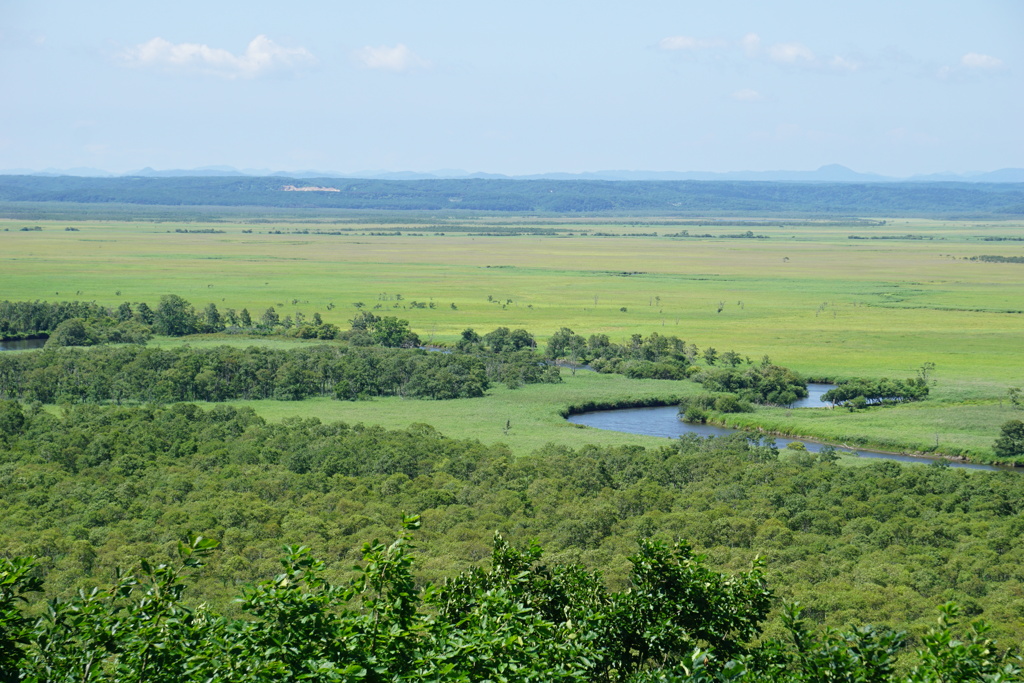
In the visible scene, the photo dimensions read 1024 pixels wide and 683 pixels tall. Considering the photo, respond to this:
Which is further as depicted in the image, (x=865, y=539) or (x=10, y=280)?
(x=10, y=280)

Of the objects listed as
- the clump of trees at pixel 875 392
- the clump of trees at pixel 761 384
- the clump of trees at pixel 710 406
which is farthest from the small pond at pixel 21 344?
the clump of trees at pixel 875 392

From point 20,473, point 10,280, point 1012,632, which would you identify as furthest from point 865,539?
point 10,280

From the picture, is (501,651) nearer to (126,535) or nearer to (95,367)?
(126,535)

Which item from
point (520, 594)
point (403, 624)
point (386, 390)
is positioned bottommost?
point (386, 390)

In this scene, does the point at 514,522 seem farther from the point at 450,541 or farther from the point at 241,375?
the point at 241,375

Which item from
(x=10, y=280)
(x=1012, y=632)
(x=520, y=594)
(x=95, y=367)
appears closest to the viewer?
(x=520, y=594)

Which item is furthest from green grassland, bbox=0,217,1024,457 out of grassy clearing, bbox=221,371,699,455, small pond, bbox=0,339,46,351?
small pond, bbox=0,339,46,351
